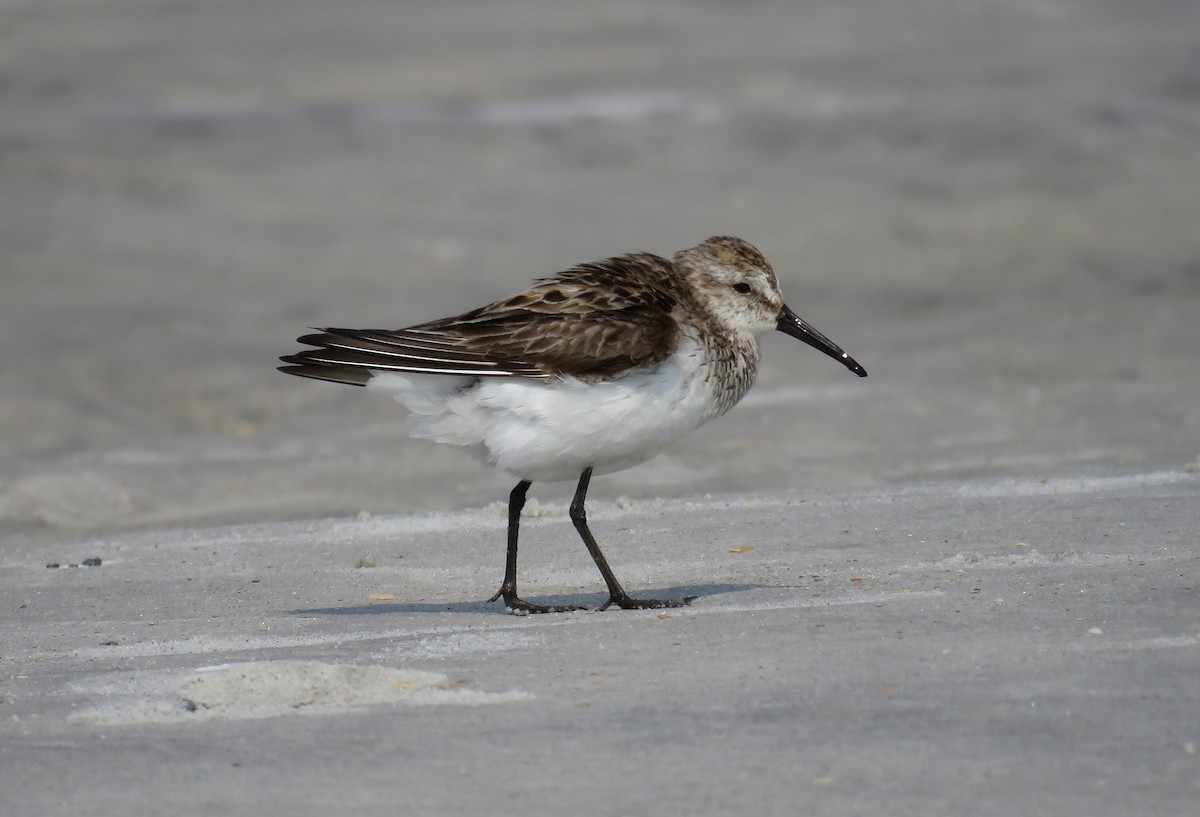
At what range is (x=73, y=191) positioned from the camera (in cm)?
1441

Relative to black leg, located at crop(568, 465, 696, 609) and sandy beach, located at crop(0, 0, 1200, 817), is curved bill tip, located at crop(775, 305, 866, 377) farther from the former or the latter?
black leg, located at crop(568, 465, 696, 609)

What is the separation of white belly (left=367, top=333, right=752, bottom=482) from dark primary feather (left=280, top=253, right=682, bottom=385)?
6 cm

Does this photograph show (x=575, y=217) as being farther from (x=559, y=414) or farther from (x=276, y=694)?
(x=276, y=694)

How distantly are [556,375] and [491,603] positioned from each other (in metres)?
0.98

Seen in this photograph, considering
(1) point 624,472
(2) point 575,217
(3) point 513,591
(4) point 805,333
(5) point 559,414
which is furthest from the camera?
(2) point 575,217

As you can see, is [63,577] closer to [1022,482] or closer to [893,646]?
[893,646]

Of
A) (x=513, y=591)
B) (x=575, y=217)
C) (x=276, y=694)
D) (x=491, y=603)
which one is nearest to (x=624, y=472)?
(x=491, y=603)

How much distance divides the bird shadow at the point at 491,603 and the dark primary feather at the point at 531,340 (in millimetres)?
893

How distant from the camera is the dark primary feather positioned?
235 inches

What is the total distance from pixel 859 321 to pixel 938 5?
255 inches

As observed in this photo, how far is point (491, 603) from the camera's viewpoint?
6301 millimetres

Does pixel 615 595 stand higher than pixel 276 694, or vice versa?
pixel 276 694

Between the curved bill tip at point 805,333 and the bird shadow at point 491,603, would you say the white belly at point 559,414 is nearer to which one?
the bird shadow at point 491,603

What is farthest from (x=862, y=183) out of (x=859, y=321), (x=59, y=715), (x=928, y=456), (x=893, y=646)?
(x=59, y=715)
